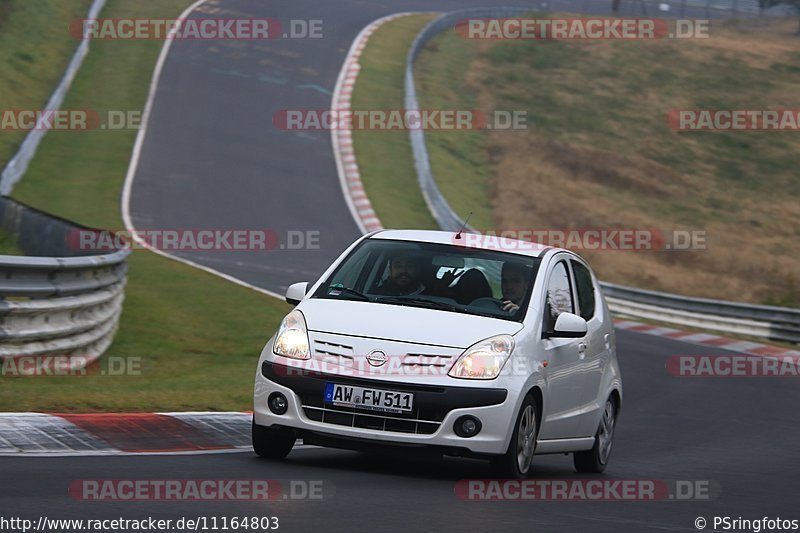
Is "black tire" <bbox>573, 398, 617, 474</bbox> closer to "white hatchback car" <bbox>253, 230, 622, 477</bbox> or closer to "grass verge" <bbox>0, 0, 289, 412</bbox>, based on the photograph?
"white hatchback car" <bbox>253, 230, 622, 477</bbox>

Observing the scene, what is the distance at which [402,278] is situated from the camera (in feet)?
30.2

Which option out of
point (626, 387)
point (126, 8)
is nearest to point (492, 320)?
point (626, 387)

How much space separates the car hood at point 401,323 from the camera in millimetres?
8320

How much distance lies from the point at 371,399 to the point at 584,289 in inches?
101

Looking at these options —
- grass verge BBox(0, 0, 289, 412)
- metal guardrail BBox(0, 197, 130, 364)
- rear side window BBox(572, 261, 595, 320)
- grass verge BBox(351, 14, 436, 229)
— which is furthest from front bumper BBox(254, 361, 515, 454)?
grass verge BBox(351, 14, 436, 229)

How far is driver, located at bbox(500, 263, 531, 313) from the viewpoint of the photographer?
29.6 ft

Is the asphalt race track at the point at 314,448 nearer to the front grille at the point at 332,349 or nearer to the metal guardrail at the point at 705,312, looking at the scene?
the front grille at the point at 332,349

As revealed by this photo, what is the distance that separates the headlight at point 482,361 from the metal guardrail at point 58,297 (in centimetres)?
468

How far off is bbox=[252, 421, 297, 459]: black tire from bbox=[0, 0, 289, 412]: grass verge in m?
2.03

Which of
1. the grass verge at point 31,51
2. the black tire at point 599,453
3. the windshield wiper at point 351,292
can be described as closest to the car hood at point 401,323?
the windshield wiper at point 351,292

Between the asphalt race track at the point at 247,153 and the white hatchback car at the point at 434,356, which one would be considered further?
the asphalt race track at the point at 247,153

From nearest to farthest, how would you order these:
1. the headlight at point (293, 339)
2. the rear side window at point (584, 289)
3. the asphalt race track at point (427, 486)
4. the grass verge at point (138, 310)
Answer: the asphalt race track at point (427, 486) < the headlight at point (293, 339) < the rear side window at point (584, 289) < the grass verge at point (138, 310)

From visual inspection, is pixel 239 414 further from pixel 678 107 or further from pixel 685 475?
pixel 678 107

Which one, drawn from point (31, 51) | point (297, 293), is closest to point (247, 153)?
point (31, 51)
